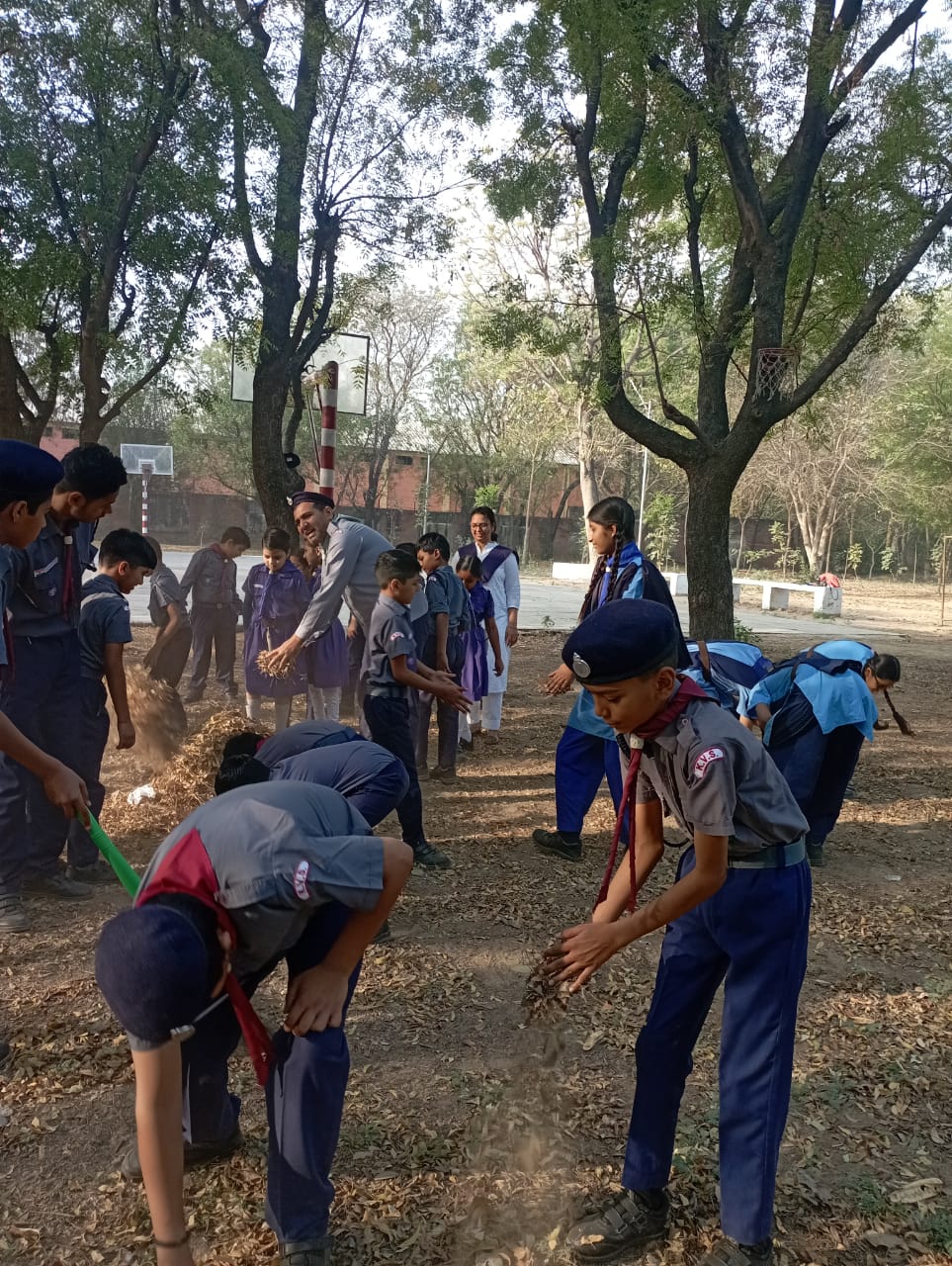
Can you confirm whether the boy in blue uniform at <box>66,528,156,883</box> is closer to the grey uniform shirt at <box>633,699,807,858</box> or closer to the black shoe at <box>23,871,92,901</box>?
the black shoe at <box>23,871,92,901</box>

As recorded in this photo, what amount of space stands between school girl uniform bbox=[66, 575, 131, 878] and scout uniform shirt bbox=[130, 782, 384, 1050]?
2.71 metres

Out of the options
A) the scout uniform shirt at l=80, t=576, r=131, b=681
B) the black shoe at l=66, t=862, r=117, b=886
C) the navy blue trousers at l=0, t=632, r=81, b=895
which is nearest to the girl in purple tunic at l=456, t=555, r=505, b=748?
the scout uniform shirt at l=80, t=576, r=131, b=681

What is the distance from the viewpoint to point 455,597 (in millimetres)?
6285

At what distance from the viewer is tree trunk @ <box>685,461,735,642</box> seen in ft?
29.9

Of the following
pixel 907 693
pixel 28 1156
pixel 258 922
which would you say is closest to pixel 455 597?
pixel 28 1156

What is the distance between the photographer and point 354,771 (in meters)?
2.45

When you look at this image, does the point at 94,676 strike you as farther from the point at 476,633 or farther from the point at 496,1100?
the point at 476,633

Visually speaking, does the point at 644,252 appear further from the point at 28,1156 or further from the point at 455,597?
the point at 28,1156

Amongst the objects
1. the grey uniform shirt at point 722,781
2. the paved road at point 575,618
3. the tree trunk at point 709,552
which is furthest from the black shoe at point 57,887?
the paved road at point 575,618

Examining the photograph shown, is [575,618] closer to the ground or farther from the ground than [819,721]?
closer to the ground

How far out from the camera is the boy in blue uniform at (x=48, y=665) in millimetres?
3777

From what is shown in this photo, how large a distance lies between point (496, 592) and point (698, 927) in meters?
5.25

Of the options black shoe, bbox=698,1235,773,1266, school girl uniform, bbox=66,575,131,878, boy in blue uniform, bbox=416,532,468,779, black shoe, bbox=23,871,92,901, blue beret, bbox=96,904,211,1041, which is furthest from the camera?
boy in blue uniform, bbox=416,532,468,779

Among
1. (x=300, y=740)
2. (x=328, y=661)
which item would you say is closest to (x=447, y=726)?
(x=328, y=661)
